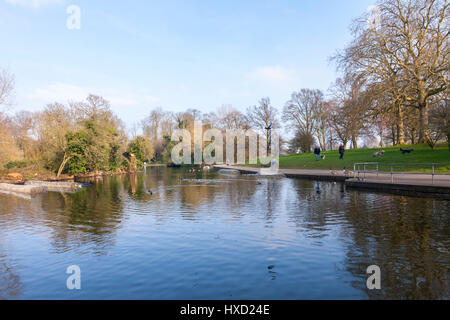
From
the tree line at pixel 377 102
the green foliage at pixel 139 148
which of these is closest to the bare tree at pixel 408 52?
the tree line at pixel 377 102

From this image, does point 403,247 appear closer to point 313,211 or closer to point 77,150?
point 313,211

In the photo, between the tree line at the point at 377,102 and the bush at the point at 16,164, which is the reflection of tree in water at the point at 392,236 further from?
the bush at the point at 16,164

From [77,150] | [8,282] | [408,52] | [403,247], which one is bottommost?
[8,282]

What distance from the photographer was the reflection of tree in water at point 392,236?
17.7ft

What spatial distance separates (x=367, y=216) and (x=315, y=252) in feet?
16.0

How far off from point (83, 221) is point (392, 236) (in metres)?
10.7

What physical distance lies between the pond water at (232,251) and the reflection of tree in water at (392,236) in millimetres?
29

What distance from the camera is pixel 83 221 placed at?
1146cm

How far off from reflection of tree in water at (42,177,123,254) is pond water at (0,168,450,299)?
51 mm

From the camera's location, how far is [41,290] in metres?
5.51

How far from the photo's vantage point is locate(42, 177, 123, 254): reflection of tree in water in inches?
334

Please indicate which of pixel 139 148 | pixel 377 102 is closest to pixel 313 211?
pixel 377 102

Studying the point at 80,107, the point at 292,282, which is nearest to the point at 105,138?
the point at 80,107
